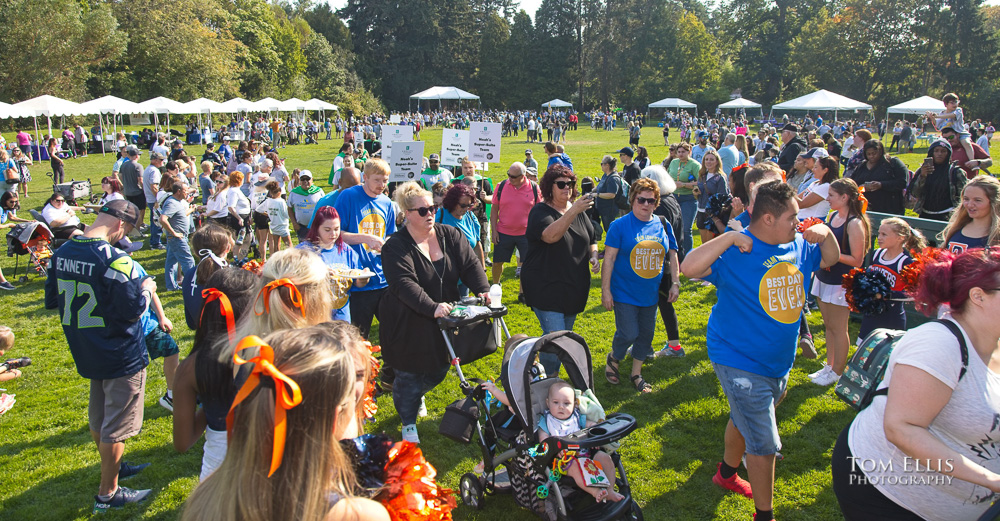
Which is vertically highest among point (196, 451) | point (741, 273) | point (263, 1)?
point (263, 1)

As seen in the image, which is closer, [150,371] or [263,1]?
[150,371]

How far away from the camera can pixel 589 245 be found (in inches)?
202

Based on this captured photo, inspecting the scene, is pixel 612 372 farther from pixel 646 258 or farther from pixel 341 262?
pixel 341 262

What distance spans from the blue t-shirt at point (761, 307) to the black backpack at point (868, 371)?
517mm

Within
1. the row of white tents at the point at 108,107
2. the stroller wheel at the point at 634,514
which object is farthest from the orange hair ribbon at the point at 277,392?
the row of white tents at the point at 108,107

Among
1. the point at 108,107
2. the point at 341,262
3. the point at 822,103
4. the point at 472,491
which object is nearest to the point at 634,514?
the point at 472,491

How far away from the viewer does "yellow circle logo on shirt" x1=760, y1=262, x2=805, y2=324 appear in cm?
346

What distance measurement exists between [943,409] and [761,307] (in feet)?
3.94

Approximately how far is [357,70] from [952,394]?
2832 inches

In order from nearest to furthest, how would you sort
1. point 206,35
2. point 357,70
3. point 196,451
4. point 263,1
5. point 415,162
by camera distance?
1. point 196,451
2. point 415,162
3. point 206,35
4. point 263,1
5. point 357,70

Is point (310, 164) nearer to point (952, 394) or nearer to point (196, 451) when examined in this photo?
point (196, 451)

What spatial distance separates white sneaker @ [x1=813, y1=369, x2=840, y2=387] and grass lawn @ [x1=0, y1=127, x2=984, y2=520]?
0.30 ft

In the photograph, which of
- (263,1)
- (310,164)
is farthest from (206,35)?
(310,164)

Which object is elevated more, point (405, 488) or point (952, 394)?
point (952, 394)
